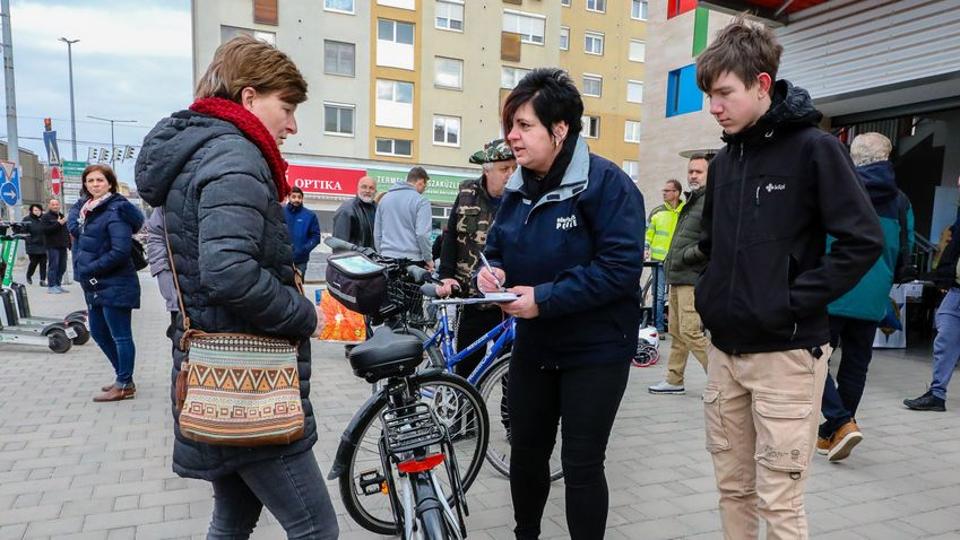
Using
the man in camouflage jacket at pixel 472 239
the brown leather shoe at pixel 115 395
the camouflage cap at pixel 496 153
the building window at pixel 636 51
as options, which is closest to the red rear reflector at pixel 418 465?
the man in camouflage jacket at pixel 472 239

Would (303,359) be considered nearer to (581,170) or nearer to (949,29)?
(581,170)

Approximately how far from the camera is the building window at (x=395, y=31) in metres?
29.8

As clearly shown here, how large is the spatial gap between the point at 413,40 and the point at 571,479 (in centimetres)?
3039

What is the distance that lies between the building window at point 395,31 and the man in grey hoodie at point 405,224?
25.7m

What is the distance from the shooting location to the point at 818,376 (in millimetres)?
2195

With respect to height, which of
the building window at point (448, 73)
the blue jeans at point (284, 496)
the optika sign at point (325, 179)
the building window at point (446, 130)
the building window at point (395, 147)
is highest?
the building window at point (448, 73)

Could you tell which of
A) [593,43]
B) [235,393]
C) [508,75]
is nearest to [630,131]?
[593,43]

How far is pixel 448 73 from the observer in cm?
3112

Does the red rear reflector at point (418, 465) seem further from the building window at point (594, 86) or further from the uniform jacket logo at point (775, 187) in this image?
the building window at point (594, 86)

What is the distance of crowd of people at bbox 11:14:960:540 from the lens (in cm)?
180

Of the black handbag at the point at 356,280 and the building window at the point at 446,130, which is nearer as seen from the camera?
the black handbag at the point at 356,280

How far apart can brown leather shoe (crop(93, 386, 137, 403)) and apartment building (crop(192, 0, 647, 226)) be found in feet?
75.0

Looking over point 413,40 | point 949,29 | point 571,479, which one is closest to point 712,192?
point 571,479

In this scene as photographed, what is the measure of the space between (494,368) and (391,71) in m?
28.2
